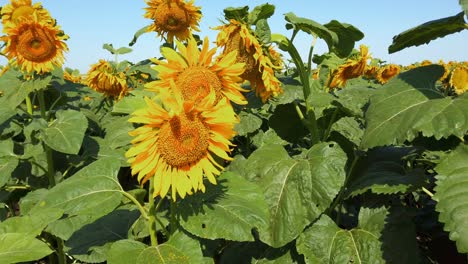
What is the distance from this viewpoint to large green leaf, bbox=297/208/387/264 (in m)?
1.99

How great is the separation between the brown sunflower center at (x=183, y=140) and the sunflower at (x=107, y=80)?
2698mm

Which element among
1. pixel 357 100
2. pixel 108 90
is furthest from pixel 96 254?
pixel 108 90

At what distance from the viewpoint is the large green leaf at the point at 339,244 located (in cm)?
199

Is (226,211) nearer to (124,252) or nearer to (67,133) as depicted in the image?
(124,252)

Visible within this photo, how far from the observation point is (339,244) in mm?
2031

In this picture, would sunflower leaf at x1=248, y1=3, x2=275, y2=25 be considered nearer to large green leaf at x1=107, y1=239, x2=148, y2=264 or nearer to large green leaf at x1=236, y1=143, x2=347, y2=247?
large green leaf at x1=236, y1=143, x2=347, y2=247

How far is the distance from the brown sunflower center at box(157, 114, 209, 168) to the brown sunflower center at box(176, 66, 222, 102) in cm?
20

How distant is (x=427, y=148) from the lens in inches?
91.2

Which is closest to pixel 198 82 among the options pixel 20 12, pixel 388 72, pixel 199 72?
pixel 199 72

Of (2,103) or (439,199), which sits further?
(2,103)

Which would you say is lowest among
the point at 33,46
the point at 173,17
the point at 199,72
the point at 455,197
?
the point at 455,197

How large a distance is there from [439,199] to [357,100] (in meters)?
0.89

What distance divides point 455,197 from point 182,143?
0.96 metres

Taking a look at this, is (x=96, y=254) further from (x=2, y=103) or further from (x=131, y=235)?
(x=2, y=103)
